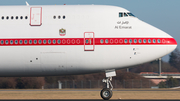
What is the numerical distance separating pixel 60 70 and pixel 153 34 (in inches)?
315

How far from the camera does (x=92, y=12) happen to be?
82.2 ft

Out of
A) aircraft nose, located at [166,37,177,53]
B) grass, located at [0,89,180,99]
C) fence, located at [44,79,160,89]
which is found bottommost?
fence, located at [44,79,160,89]

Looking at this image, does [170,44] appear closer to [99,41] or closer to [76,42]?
[99,41]

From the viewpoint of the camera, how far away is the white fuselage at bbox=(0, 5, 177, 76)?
2412 cm

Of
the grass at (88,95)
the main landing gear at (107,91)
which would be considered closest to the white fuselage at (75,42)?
the main landing gear at (107,91)

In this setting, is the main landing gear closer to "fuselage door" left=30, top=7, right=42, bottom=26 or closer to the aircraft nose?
the aircraft nose

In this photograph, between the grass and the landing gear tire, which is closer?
the landing gear tire

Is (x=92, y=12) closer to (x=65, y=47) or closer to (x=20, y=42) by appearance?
(x=65, y=47)

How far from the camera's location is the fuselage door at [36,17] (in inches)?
976

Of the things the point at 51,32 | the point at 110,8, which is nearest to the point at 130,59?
the point at 110,8

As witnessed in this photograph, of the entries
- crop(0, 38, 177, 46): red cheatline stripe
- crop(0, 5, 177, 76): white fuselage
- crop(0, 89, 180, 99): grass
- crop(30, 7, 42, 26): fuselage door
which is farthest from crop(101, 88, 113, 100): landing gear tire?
crop(0, 89, 180, 99): grass

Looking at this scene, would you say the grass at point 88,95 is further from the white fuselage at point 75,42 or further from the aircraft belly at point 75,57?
the white fuselage at point 75,42

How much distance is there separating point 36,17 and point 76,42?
3.99 metres

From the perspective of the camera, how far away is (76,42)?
24.1 metres
